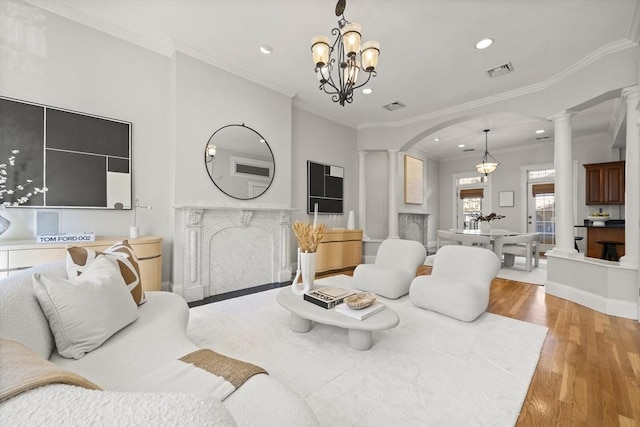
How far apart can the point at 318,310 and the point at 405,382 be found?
0.76 metres

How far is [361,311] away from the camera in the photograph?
2031 millimetres

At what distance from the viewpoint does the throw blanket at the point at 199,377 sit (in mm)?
937

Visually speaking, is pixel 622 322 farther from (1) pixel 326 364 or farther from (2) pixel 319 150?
(2) pixel 319 150

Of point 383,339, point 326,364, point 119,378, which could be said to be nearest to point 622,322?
point 383,339

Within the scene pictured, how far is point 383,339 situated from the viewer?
2.26 meters

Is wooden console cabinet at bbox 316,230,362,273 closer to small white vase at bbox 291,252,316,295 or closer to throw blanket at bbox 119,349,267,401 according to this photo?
small white vase at bbox 291,252,316,295

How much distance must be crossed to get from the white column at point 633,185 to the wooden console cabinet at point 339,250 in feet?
11.9

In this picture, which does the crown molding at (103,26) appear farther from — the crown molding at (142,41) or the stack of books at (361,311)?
the stack of books at (361,311)

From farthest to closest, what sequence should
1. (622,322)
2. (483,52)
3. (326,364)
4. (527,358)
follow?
(483,52)
(622,322)
(527,358)
(326,364)

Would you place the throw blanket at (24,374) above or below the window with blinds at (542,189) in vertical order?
below

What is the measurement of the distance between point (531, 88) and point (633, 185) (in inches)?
75.6

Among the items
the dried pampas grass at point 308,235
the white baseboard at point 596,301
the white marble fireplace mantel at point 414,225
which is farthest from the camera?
the white marble fireplace mantel at point 414,225

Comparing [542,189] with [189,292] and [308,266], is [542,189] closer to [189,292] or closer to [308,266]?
[308,266]

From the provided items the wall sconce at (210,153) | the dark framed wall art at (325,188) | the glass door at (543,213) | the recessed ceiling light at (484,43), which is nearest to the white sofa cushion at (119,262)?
the wall sconce at (210,153)
